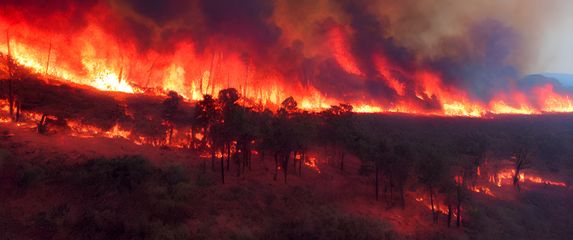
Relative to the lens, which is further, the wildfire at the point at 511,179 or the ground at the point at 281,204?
the wildfire at the point at 511,179

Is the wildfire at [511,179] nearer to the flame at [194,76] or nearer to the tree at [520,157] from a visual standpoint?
the tree at [520,157]

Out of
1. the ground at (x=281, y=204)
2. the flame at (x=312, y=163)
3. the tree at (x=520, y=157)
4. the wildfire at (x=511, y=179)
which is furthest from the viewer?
the wildfire at (x=511, y=179)

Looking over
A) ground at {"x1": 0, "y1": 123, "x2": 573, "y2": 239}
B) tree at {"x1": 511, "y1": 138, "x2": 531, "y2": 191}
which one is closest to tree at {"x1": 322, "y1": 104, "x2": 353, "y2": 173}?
ground at {"x1": 0, "y1": 123, "x2": 573, "y2": 239}

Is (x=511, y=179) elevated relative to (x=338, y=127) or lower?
lower

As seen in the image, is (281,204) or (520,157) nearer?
(281,204)

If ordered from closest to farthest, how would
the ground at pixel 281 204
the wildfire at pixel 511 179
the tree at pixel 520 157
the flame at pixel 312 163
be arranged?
the ground at pixel 281 204, the flame at pixel 312 163, the tree at pixel 520 157, the wildfire at pixel 511 179

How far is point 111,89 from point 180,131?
2493cm

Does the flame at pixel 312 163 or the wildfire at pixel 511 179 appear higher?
the flame at pixel 312 163

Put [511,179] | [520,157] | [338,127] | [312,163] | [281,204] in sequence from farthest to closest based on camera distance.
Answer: [511,179] < [520,157] < [312,163] < [338,127] < [281,204]

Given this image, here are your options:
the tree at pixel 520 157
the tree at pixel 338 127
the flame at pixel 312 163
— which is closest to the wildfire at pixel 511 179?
the tree at pixel 520 157

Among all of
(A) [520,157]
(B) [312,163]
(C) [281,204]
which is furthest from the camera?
(A) [520,157]

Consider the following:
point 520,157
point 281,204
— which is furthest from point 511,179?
point 281,204

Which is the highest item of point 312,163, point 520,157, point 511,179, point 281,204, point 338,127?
point 338,127

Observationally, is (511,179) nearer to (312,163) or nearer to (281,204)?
(312,163)
